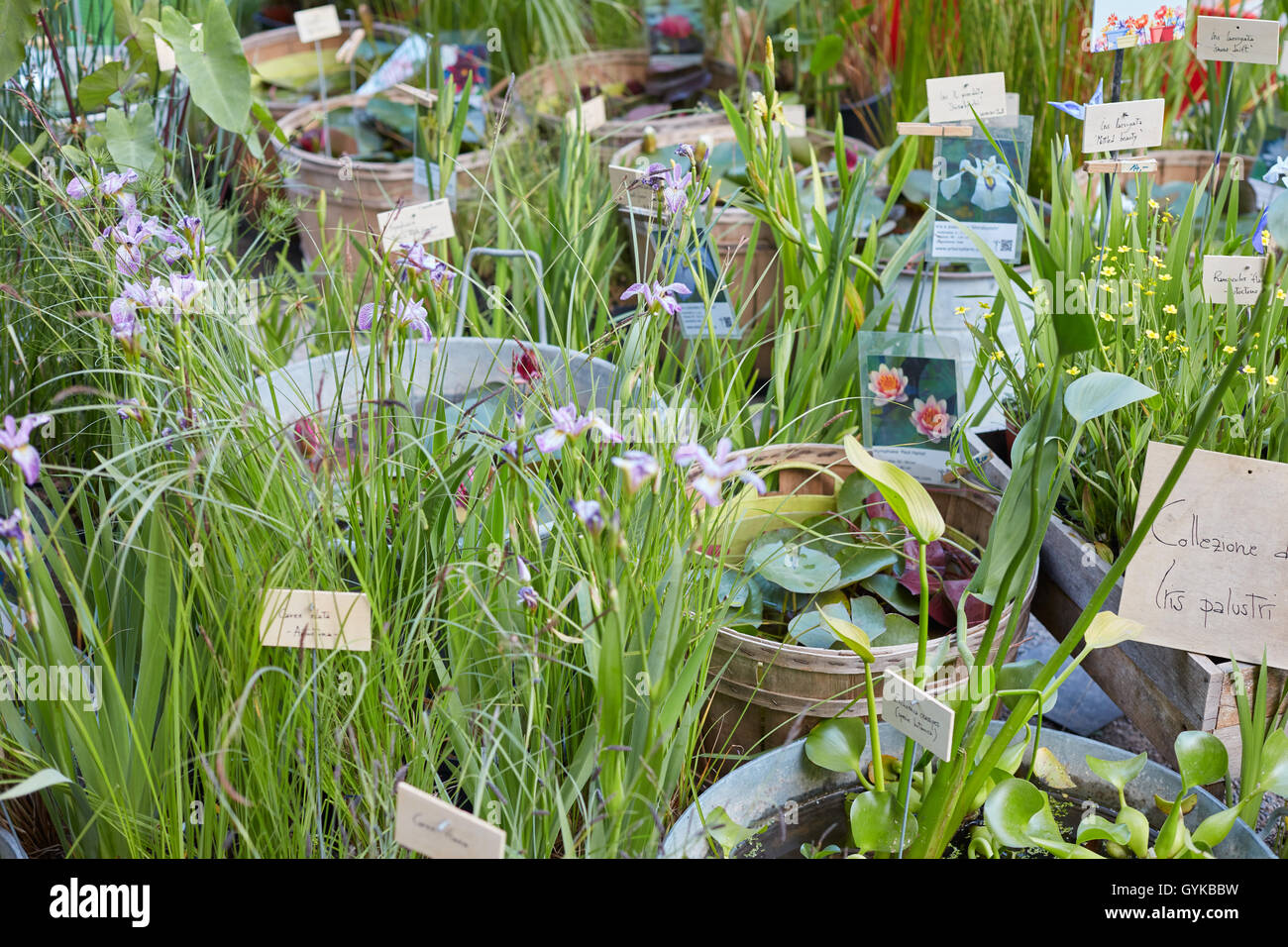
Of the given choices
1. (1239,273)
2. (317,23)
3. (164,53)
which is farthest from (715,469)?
(317,23)

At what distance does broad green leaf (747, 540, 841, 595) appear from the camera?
Answer: 1.15m

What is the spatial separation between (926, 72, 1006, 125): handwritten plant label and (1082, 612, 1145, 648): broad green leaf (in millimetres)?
722

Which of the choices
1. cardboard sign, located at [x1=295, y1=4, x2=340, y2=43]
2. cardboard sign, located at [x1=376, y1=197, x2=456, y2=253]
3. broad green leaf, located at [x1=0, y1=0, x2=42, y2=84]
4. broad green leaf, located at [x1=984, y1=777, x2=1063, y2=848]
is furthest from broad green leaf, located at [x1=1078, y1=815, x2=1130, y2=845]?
cardboard sign, located at [x1=295, y1=4, x2=340, y2=43]

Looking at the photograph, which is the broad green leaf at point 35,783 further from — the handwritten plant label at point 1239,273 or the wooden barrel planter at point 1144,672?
the handwritten plant label at point 1239,273

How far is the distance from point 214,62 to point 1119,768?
1.33 m

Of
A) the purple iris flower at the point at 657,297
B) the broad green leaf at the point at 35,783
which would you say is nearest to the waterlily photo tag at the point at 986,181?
the purple iris flower at the point at 657,297

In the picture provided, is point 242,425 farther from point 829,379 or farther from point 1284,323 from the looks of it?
point 1284,323

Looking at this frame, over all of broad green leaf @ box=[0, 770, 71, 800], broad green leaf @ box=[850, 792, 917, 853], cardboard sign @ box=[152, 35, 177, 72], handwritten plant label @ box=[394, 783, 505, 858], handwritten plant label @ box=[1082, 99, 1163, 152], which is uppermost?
cardboard sign @ box=[152, 35, 177, 72]

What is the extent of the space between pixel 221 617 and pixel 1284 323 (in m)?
1.23

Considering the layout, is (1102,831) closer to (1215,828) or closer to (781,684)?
(1215,828)

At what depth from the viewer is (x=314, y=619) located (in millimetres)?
831

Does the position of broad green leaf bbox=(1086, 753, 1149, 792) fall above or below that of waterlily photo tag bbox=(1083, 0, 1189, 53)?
below

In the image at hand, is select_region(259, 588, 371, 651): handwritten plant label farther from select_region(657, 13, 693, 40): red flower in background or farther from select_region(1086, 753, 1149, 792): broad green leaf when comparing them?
select_region(657, 13, 693, 40): red flower in background
